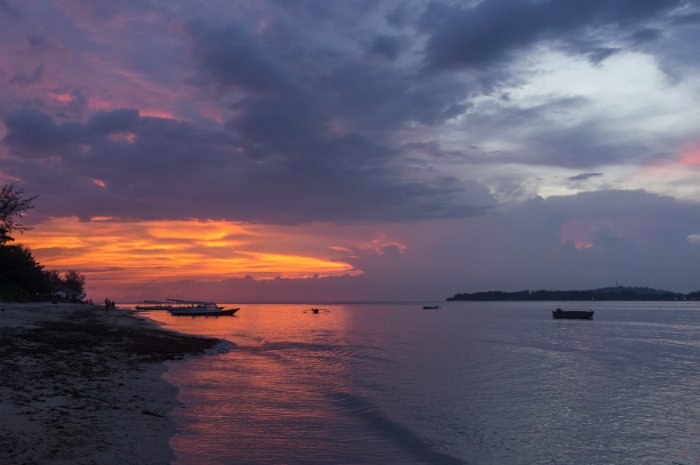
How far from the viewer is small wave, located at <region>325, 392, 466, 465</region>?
49.8ft

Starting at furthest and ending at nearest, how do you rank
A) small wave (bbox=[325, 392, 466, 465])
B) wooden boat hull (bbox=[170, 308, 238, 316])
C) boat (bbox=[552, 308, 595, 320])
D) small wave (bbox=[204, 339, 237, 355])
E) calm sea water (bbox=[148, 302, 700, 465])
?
boat (bbox=[552, 308, 595, 320]) < wooden boat hull (bbox=[170, 308, 238, 316]) < small wave (bbox=[204, 339, 237, 355]) < calm sea water (bbox=[148, 302, 700, 465]) < small wave (bbox=[325, 392, 466, 465])

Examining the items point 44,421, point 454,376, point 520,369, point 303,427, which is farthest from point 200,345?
point 44,421

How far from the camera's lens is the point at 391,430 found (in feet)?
60.3

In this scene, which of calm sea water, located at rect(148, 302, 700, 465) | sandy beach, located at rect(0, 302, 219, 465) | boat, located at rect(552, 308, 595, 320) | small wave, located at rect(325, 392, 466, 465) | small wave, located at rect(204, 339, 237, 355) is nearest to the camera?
sandy beach, located at rect(0, 302, 219, 465)

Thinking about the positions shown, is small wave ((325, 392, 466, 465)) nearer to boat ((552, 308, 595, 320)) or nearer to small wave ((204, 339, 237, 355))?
small wave ((204, 339, 237, 355))

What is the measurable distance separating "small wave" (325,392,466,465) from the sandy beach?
7.21 m

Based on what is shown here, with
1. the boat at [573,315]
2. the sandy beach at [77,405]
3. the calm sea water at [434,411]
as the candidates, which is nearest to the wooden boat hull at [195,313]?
the boat at [573,315]

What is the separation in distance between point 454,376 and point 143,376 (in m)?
18.8

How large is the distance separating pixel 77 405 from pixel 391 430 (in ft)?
34.4

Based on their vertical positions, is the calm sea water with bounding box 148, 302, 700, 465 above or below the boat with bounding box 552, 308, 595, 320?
above

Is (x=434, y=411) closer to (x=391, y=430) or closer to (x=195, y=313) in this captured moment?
(x=391, y=430)

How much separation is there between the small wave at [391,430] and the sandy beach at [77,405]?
7212mm

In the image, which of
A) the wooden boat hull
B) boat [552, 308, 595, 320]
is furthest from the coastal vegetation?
boat [552, 308, 595, 320]

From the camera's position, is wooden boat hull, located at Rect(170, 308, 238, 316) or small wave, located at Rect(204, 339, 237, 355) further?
wooden boat hull, located at Rect(170, 308, 238, 316)
